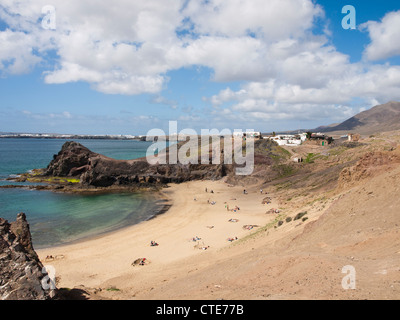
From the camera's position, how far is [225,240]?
26.2 meters

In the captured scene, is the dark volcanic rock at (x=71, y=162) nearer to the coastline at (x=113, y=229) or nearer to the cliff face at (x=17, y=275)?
the coastline at (x=113, y=229)

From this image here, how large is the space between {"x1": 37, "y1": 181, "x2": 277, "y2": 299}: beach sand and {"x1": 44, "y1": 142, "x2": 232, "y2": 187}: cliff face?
61.8ft

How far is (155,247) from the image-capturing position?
85.3 ft

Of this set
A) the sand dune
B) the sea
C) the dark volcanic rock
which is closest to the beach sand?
the sand dune

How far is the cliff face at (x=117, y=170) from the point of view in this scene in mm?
59188

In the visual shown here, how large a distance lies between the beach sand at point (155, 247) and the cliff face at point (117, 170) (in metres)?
18.8

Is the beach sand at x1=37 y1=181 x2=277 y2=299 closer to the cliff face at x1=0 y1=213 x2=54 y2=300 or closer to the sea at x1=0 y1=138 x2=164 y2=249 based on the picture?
the sea at x1=0 y1=138 x2=164 y2=249

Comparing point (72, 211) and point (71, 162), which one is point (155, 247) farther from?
point (71, 162)

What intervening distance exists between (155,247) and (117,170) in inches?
1514

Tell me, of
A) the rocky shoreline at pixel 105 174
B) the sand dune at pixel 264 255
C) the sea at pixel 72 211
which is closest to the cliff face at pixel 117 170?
the rocky shoreline at pixel 105 174

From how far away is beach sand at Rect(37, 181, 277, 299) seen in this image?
19094 millimetres

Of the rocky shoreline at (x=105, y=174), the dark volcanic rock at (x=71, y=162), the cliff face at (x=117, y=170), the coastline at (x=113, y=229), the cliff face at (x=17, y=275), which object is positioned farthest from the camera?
the dark volcanic rock at (x=71, y=162)

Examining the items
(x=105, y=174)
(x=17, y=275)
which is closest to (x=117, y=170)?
(x=105, y=174)
